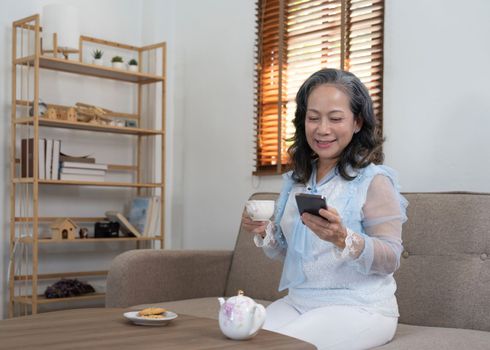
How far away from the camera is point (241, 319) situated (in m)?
1.48

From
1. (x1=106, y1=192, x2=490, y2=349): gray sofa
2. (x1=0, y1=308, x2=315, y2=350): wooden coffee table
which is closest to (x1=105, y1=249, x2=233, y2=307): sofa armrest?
(x1=106, y1=192, x2=490, y2=349): gray sofa

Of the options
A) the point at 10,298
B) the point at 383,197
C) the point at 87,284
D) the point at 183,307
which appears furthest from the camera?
the point at 87,284

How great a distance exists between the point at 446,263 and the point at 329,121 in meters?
0.71

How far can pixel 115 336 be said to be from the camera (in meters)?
1.52

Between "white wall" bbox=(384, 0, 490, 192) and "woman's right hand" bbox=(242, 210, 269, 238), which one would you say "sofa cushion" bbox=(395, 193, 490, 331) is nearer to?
"white wall" bbox=(384, 0, 490, 192)

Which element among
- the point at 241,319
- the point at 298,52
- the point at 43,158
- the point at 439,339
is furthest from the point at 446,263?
the point at 43,158

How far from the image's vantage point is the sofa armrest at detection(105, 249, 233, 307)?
2.65 metres

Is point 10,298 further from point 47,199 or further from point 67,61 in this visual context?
point 67,61

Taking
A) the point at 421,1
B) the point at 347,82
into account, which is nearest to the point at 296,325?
the point at 347,82

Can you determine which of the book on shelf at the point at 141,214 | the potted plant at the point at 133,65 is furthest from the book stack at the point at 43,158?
the potted plant at the point at 133,65

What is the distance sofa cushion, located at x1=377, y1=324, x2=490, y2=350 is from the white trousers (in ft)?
0.19

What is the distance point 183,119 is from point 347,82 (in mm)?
2366

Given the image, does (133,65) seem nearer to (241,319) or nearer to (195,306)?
(195,306)

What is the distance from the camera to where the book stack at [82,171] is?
3686 mm
